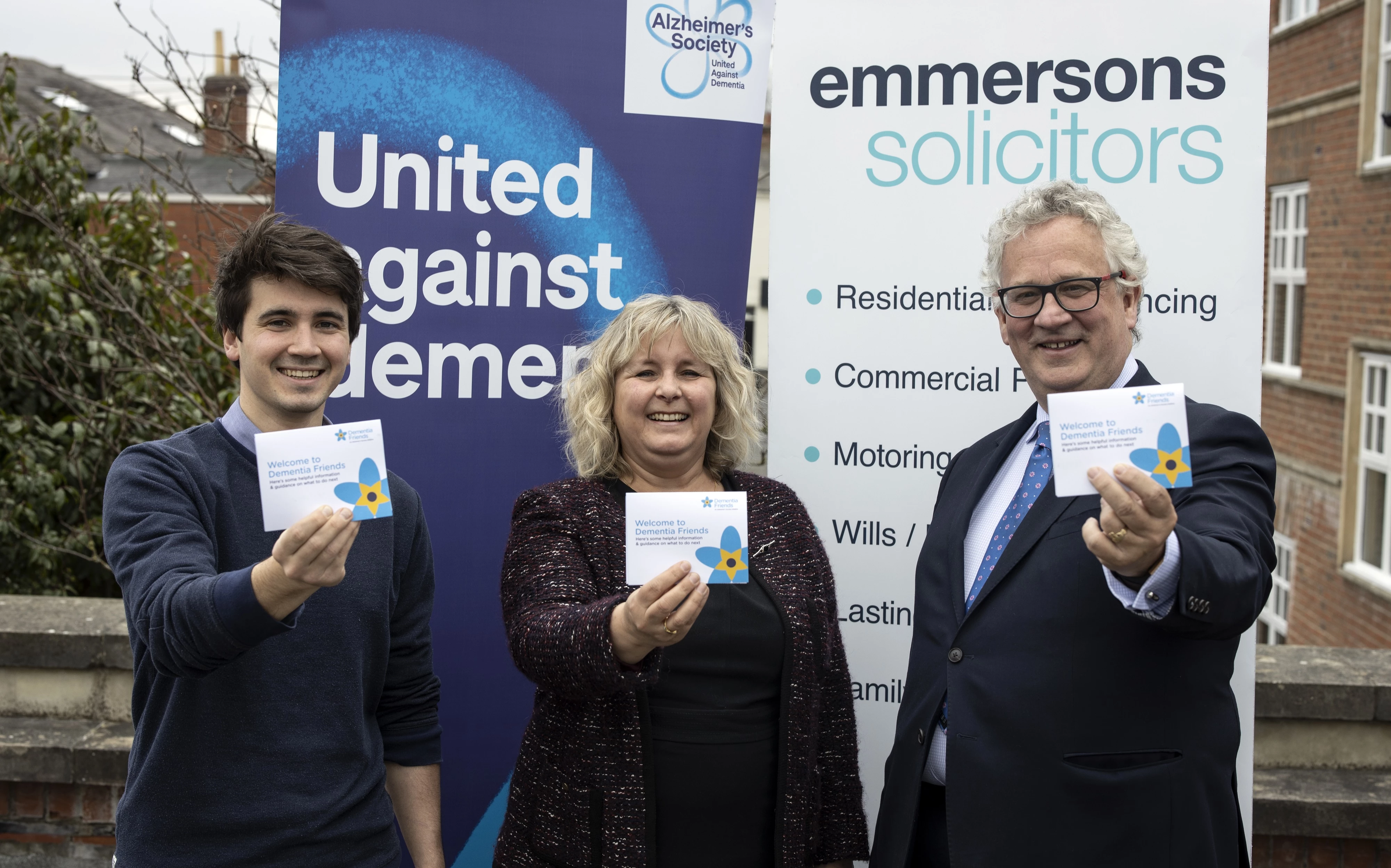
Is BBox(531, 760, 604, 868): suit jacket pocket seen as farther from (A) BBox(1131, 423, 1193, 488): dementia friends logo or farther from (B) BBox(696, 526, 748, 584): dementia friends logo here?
(A) BBox(1131, 423, 1193, 488): dementia friends logo

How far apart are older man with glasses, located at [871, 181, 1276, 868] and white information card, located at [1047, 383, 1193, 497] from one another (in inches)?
3.0

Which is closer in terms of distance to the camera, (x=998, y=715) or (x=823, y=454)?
(x=998, y=715)

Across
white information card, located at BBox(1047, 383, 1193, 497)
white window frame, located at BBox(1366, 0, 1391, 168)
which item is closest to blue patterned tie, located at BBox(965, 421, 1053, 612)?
white information card, located at BBox(1047, 383, 1193, 497)

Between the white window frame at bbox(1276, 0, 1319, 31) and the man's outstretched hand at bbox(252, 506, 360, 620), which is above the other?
the white window frame at bbox(1276, 0, 1319, 31)

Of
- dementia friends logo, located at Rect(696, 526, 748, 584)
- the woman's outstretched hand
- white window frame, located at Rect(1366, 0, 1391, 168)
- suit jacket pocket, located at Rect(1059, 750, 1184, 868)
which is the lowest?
suit jacket pocket, located at Rect(1059, 750, 1184, 868)

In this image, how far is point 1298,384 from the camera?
1274 cm

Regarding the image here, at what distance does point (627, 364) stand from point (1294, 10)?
14.3 meters

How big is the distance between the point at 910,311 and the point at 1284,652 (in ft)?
5.98

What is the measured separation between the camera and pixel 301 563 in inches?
64.8

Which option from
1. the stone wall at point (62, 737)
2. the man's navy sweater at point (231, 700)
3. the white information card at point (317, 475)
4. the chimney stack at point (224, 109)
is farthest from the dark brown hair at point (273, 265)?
the chimney stack at point (224, 109)

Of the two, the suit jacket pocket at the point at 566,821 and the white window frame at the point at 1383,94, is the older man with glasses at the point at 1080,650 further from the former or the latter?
the white window frame at the point at 1383,94

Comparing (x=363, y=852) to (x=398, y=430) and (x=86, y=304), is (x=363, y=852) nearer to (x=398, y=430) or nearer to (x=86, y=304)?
(x=398, y=430)

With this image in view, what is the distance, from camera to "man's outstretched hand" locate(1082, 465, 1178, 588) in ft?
5.25

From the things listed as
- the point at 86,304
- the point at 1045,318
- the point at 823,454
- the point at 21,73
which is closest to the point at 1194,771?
the point at 1045,318
